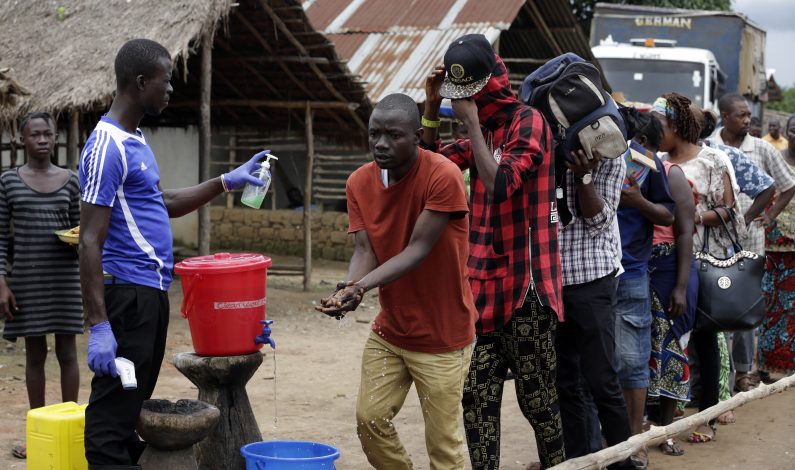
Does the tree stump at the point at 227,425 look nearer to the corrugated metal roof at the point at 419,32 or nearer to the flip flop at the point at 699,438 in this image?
the flip flop at the point at 699,438

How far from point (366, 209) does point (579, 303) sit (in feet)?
3.95

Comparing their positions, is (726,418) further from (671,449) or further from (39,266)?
(39,266)

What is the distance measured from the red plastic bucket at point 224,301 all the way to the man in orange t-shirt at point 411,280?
0.56 m

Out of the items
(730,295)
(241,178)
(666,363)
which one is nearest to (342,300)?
(241,178)

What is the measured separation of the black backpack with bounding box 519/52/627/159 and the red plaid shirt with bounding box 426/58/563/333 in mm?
162

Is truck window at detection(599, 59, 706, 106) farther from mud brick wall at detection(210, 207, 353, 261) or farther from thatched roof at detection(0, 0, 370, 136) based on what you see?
mud brick wall at detection(210, 207, 353, 261)

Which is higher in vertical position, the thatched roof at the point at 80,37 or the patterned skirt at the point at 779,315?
the thatched roof at the point at 80,37

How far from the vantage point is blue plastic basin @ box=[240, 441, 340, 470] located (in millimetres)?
3912

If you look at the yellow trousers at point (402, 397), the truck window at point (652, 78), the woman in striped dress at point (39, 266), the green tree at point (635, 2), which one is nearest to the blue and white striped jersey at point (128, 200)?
the yellow trousers at point (402, 397)

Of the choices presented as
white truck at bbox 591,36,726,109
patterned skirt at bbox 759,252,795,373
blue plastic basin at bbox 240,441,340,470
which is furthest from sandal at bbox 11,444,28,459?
white truck at bbox 591,36,726,109

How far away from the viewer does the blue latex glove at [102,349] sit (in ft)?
11.5

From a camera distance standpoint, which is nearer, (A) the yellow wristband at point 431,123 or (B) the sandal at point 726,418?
(A) the yellow wristband at point 431,123

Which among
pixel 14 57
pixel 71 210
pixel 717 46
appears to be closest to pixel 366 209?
pixel 71 210

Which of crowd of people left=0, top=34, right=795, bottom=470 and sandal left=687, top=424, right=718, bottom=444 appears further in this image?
sandal left=687, top=424, right=718, bottom=444
